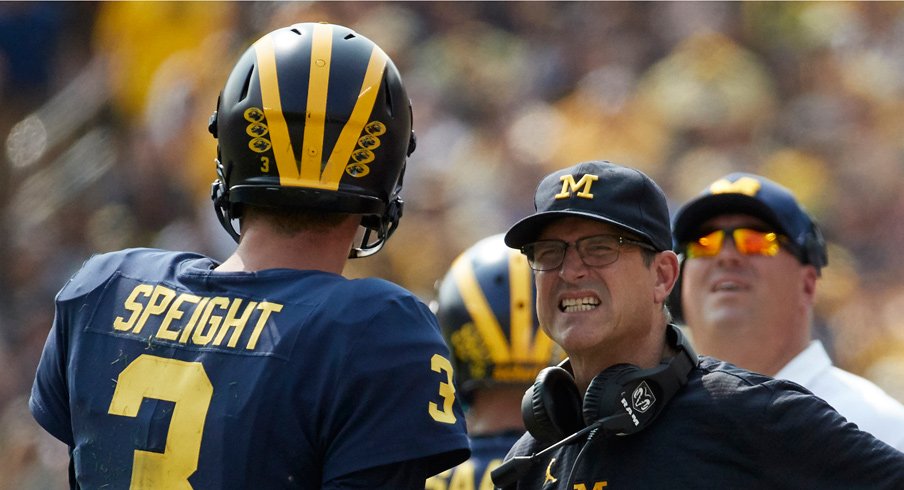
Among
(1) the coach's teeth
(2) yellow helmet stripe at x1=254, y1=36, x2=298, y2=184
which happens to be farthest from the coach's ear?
(2) yellow helmet stripe at x1=254, y1=36, x2=298, y2=184

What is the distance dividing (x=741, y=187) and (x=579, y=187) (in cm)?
198

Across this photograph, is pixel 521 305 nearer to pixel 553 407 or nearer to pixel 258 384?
pixel 553 407

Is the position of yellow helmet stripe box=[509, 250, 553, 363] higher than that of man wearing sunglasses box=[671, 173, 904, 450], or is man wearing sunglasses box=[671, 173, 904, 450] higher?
man wearing sunglasses box=[671, 173, 904, 450]

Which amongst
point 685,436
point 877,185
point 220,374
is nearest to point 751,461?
point 685,436

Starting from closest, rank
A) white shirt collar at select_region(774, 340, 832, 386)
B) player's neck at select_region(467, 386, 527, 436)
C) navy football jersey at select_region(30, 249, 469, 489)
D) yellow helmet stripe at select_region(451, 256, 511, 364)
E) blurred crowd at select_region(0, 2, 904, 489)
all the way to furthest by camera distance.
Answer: navy football jersey at select_region(30, 249, 469, 489), white shirt collar at select_region(774, 340, 832, 386), player's neck at select_region(467, 386, 527, 436), yellow helmet stripe at select_region(451, 256, 511, 364), blurred crowd at select_region(0, 2, 904, 489)

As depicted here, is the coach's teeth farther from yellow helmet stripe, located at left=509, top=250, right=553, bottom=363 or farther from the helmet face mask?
yellow helmet stripe, located at left=509, top=250, right=553, bottom=363

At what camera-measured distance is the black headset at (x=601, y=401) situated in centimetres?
287

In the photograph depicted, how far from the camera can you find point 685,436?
2873 mm

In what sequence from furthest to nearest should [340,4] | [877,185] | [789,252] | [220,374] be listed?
[340,4] < [877,185] < [789,252] < [220,374]

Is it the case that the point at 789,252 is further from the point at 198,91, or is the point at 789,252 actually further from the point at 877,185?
the point at 198,91

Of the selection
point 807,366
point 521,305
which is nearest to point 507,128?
point 521,305

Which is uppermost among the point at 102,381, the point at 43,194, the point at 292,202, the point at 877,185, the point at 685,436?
the point at 877,185

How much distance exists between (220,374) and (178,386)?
0.34 ft

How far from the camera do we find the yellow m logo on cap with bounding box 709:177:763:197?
15.9 feet
